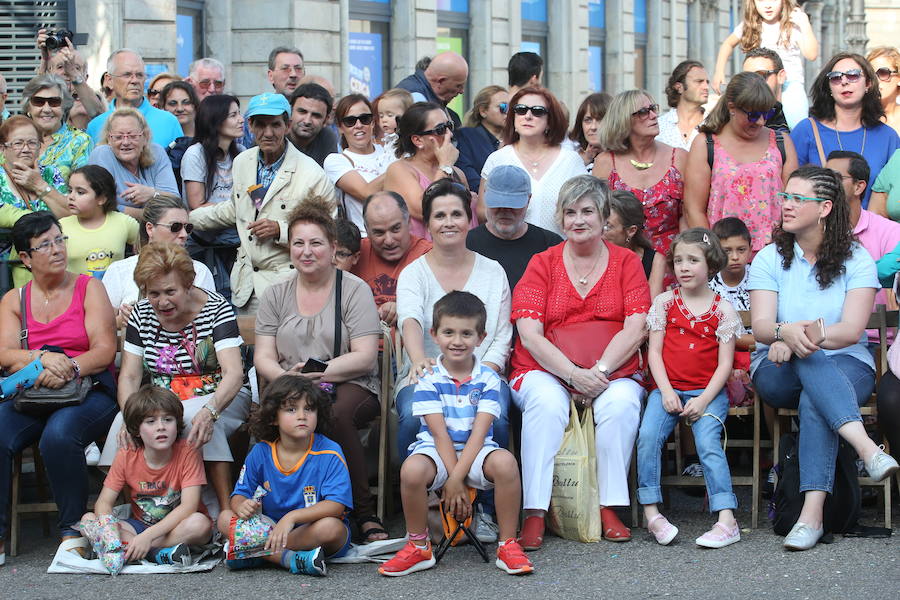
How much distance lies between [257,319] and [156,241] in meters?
0.78

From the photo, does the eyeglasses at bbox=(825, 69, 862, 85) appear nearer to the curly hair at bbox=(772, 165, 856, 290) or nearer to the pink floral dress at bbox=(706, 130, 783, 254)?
the pink floral dress at bbox=(706, 130, 783, 254)

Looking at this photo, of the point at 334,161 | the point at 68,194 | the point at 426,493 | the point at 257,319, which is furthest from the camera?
the point at 334,161

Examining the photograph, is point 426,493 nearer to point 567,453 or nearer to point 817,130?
point 567,453

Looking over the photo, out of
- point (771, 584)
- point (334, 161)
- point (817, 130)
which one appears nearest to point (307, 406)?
point (771, 584)

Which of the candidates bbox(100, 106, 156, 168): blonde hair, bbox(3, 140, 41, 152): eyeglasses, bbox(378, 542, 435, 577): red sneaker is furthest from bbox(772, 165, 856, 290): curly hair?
bbox(3, 140, 41, 152): eyeglasses

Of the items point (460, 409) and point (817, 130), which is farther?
point (817, 130)

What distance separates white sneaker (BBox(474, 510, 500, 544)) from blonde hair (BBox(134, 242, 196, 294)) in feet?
5.63

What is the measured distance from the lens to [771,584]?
5.46 m

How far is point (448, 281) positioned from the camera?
6.71 metres

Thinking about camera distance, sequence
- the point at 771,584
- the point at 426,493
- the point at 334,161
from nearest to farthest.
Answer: the point at 771,584 → the point at 426,493 → the point at 334,161

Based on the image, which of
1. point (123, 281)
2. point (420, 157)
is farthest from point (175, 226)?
point (420, 157)

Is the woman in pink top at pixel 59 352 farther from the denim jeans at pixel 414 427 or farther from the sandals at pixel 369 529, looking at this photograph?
the denim jeans at pixel 414 427

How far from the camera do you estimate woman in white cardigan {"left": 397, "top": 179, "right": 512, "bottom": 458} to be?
6602mm

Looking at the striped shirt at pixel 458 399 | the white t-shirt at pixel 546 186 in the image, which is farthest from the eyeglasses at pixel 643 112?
the striped shirt at pixel 458 399
